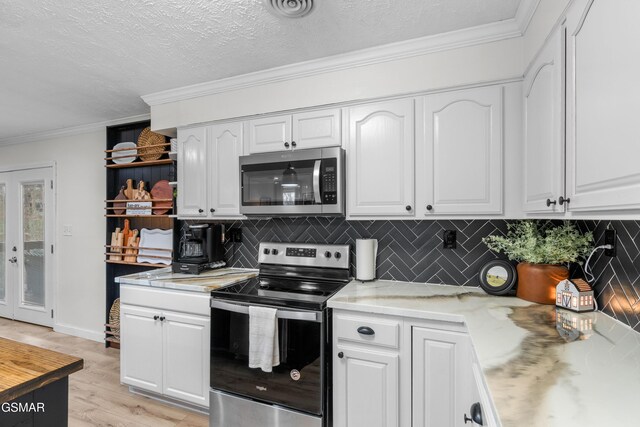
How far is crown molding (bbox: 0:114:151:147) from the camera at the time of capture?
11.3 ft

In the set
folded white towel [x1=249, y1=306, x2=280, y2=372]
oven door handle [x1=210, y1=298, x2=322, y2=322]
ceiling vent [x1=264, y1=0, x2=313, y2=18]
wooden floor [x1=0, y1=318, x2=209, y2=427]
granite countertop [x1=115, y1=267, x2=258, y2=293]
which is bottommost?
wooden floor [x1=0, y1=318, x2=209, y2=427]

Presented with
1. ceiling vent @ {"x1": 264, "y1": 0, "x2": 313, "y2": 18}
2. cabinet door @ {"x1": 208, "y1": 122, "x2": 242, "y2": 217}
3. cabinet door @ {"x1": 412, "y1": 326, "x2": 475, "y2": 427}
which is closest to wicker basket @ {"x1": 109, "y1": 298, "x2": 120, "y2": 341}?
cabinet door @ {"x1": 208, "y1": 122, "x2": 242, "y2": 217}

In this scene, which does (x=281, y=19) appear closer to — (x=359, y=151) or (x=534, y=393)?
(x=359, y=151)

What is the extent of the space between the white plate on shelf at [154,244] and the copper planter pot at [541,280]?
9.38ft

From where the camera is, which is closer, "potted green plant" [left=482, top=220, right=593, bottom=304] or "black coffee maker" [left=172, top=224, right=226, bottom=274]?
"potted green plant" [left=482, top=220, right=593, bottom=304]

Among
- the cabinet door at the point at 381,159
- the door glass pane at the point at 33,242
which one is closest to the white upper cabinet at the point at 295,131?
the cabinet door at the point at 381,159

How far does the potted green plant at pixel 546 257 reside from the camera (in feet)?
5.34

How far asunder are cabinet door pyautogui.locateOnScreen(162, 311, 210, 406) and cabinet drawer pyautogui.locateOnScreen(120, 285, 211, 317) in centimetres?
5

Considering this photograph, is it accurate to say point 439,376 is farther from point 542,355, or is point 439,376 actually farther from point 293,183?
point 293,183

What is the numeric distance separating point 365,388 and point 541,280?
3.46ft

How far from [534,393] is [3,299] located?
6196 millimetres

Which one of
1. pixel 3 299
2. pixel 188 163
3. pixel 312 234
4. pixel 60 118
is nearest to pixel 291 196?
pixel 312 234

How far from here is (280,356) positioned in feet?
6.08

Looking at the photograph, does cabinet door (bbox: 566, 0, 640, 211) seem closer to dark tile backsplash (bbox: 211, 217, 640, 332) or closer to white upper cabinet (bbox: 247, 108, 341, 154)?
dark tile backsplash (bbox: 211, 217, 640, 332)
